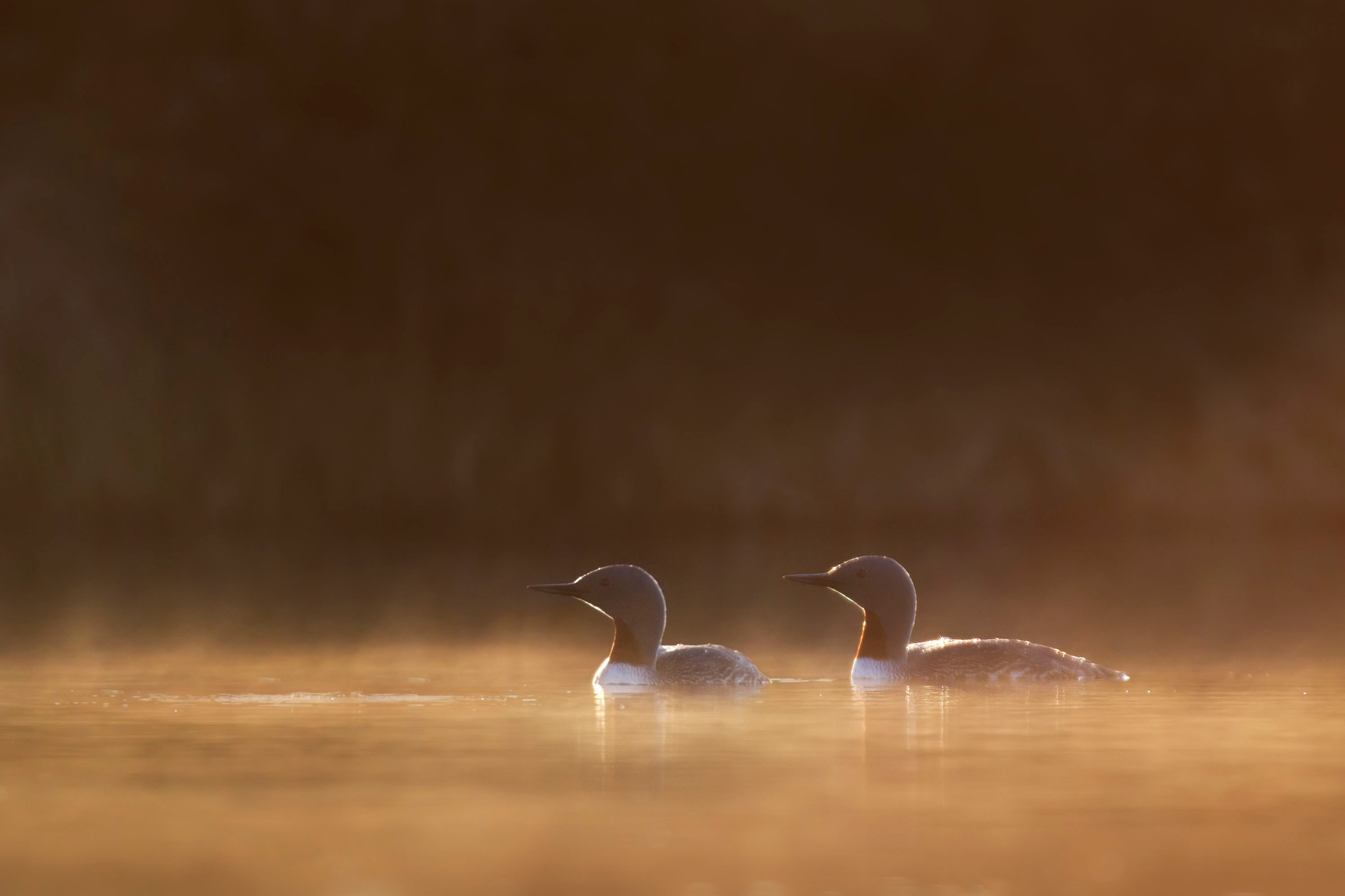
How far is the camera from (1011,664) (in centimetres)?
1168

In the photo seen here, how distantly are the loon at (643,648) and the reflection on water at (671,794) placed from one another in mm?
978

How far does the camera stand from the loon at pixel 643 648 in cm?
1127

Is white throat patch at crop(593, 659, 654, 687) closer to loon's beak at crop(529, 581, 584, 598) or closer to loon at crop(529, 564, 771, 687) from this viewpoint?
loon at crop(529, 564, 771, 687)

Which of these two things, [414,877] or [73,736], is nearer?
[414,877]

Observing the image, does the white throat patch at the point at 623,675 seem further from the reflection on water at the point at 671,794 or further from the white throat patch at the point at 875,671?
the white throat patch at the point at 875,671

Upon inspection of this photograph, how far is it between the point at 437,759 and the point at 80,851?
2.04m

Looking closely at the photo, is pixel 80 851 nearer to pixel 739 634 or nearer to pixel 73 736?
pixel 73 736

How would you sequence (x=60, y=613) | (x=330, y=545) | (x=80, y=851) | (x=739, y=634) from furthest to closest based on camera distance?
(x=330, y=545), (x=60, y=613), (x=739, y=634), (x=80, y=851)

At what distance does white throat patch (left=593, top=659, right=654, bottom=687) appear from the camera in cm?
1143

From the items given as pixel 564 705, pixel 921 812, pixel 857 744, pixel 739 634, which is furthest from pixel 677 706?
pixel 739 634

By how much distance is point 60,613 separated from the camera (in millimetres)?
17562

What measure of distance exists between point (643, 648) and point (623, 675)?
0.25m

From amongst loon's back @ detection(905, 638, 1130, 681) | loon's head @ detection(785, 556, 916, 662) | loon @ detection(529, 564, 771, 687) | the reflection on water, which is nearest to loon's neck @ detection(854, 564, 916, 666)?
loon's head @ detection(785, 556, 916, 662)

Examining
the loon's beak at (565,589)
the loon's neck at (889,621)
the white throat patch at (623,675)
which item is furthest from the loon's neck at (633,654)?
the loon's neck at (889,621)
